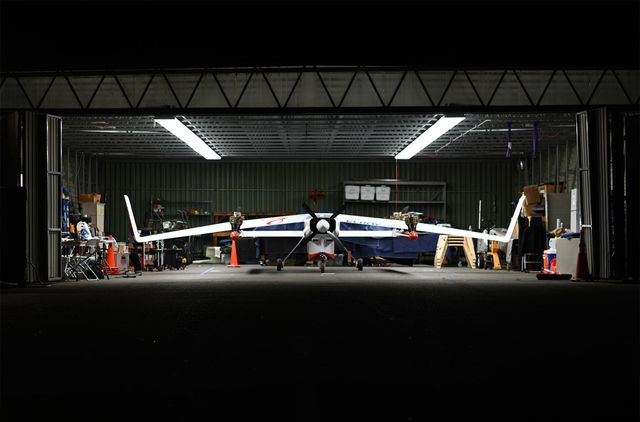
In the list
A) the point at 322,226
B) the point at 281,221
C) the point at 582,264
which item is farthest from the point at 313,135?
the point at 582,264

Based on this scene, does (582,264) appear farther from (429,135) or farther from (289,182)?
(289,182)

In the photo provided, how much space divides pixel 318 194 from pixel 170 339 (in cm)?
2853

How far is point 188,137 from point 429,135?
10285 millimetres

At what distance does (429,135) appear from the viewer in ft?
90.6

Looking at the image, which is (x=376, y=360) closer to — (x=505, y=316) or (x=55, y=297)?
(x=505, y=316)

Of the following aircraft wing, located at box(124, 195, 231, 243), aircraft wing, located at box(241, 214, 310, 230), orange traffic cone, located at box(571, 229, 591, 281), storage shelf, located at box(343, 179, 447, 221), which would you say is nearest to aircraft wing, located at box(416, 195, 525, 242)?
aircraft wing, located at box(241, 214, 310, 230)

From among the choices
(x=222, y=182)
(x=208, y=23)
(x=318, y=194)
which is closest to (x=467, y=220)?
(x=318, y=194)

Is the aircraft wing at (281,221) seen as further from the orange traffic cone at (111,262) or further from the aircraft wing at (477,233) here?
the orange traffic cone at (111,262)

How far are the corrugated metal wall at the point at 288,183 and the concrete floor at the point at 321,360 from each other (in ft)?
79.5

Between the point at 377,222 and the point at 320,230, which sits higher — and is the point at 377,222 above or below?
above

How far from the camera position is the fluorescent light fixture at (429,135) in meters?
24.5

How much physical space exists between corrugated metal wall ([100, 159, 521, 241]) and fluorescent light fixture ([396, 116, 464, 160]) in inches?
118

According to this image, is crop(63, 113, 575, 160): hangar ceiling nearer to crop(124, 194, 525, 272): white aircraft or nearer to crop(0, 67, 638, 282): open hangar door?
crop(0, 67, 638, 282): open hangar door

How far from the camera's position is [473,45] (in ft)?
40.7
